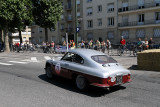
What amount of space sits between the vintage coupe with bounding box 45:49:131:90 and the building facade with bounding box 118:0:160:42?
27653 millimetres

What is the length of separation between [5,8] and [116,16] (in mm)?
21699

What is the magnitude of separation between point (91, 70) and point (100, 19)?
1307 inches

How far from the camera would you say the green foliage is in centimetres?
2914

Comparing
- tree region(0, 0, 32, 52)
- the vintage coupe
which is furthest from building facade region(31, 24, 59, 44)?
the vintage coupe

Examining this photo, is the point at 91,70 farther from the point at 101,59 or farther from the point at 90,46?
the point at 90,46

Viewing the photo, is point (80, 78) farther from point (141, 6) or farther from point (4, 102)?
point (141, 6)

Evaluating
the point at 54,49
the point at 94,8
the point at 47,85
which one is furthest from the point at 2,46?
the point at 47,85

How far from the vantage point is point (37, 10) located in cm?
3000

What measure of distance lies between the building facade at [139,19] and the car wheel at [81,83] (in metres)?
28.3

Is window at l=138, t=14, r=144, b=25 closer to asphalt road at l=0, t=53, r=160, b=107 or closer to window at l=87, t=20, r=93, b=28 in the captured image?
window at l=87, t=20, r=93, b=28

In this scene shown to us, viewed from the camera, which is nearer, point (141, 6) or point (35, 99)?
point (35, 99)

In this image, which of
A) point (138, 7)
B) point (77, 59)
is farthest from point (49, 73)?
point (138, 7)

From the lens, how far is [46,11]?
95.2 ft

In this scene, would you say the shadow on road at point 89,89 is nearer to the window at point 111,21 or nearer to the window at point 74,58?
the window at point 74,58
